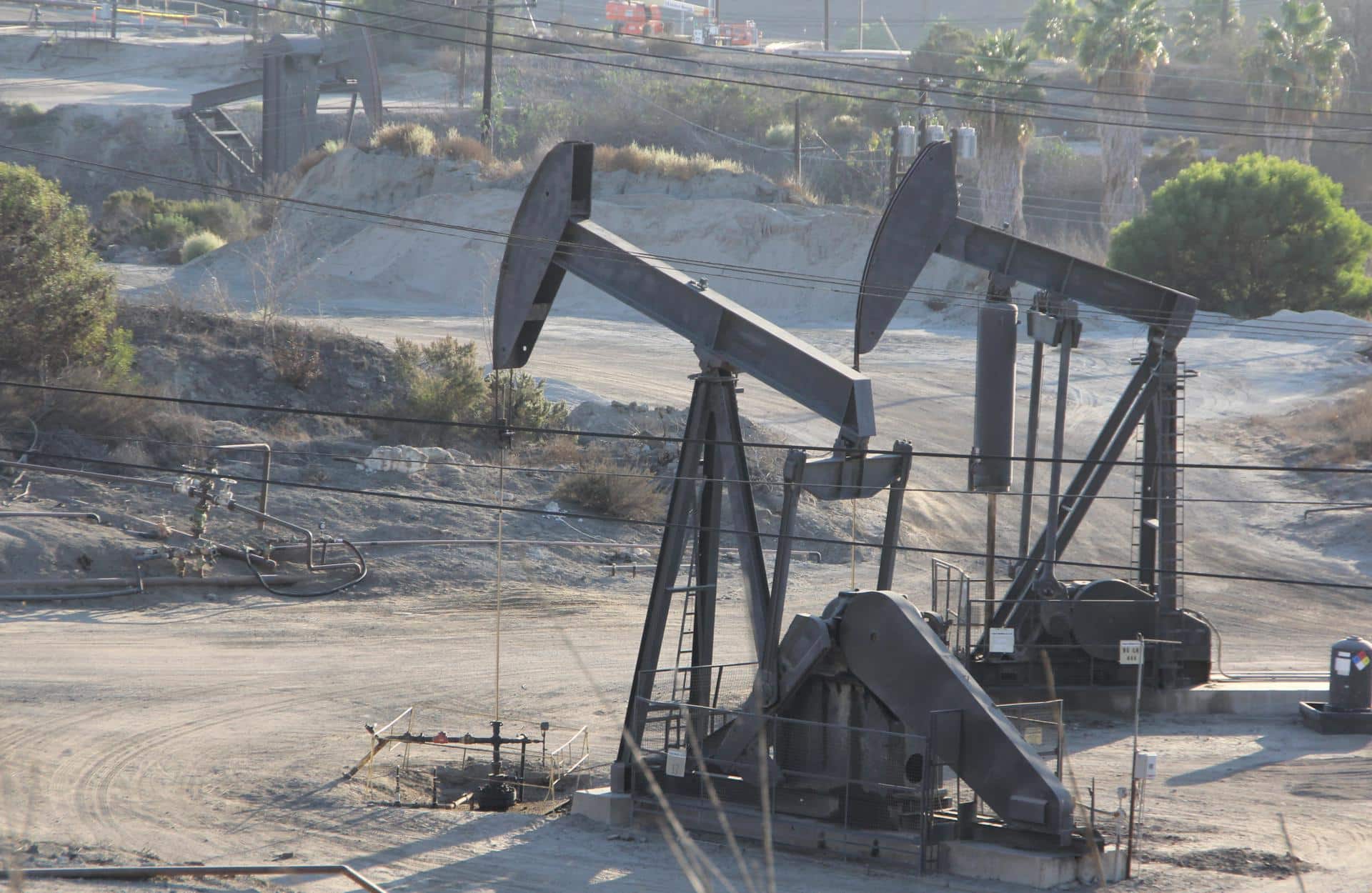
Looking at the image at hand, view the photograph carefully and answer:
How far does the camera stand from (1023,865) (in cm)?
1116

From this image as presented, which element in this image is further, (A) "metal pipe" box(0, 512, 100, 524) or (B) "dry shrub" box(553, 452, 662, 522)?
(B) "dry shrub" box(553, 452, 662, 522)

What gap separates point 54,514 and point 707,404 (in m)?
12.7

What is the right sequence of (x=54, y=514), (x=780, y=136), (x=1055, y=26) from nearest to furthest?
(x=54, y=514) → (x=1055, y=26) → (x=780, y=136)

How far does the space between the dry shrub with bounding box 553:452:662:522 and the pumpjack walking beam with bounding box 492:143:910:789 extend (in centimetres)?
1242

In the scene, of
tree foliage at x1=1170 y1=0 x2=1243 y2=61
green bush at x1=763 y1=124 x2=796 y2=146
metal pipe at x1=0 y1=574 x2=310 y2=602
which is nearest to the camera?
metal pipe at x1=0 y1=574 x2=310 y2=602

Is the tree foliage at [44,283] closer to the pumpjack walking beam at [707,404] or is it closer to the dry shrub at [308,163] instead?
the pumpjack walking beam at [707,404]

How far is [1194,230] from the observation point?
42312 mm

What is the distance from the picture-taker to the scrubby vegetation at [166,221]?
55.8 metres

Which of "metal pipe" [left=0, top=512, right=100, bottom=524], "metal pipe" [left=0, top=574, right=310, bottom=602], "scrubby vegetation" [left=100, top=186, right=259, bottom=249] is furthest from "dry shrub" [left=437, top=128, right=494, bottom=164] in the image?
"metal pipe" [left=0, top=574, right=310, bottom=602]

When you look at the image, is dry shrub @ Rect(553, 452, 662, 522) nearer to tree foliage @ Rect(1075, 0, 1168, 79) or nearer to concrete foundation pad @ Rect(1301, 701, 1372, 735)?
concrete foundation pad @ Rect(1301, 701, 1372, 735)

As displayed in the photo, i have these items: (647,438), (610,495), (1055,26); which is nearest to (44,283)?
(610,495)

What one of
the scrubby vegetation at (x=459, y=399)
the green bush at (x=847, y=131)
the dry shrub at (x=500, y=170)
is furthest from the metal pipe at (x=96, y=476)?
the green bush at (x=847, y=131)

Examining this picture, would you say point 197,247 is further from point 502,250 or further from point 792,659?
point 792,659

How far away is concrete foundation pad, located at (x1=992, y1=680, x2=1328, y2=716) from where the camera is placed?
1702cm
